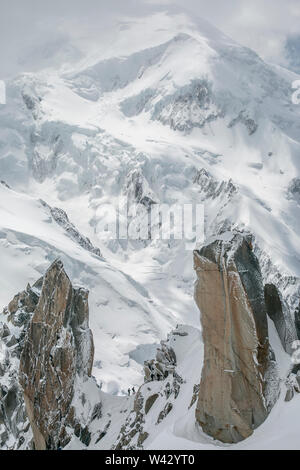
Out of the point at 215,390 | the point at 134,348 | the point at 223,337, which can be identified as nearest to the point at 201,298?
the point at 223,337

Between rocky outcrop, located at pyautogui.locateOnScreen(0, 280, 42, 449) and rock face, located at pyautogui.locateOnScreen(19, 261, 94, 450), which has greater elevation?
rock face, located at pyautogui.locateOnScreen(19, 261, 94, 450)

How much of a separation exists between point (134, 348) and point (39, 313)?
330ft

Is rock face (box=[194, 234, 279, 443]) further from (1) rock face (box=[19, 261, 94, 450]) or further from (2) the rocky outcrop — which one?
(2) the rocky outcrop

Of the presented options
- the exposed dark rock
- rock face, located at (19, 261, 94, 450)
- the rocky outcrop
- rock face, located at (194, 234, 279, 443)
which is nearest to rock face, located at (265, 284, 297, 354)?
rock face, located at (194, 234, 279, 443)

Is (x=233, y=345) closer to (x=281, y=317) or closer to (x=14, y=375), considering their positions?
(x=281, y=317)

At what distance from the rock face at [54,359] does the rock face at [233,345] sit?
37168mm

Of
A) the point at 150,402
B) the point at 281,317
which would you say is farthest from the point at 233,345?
the point at 150,402

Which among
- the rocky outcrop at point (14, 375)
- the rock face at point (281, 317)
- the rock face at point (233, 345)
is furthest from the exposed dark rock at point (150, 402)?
the rock face at point (281, 317)

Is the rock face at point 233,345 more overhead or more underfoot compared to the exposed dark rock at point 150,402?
more overhead

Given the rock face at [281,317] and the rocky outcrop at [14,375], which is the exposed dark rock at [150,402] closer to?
the rocky outcrop at [14,375]

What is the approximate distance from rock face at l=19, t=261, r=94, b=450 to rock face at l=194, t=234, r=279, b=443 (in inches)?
1463

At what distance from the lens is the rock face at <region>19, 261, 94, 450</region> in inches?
2520

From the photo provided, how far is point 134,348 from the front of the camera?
16575cm

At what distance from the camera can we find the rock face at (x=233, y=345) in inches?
1131
